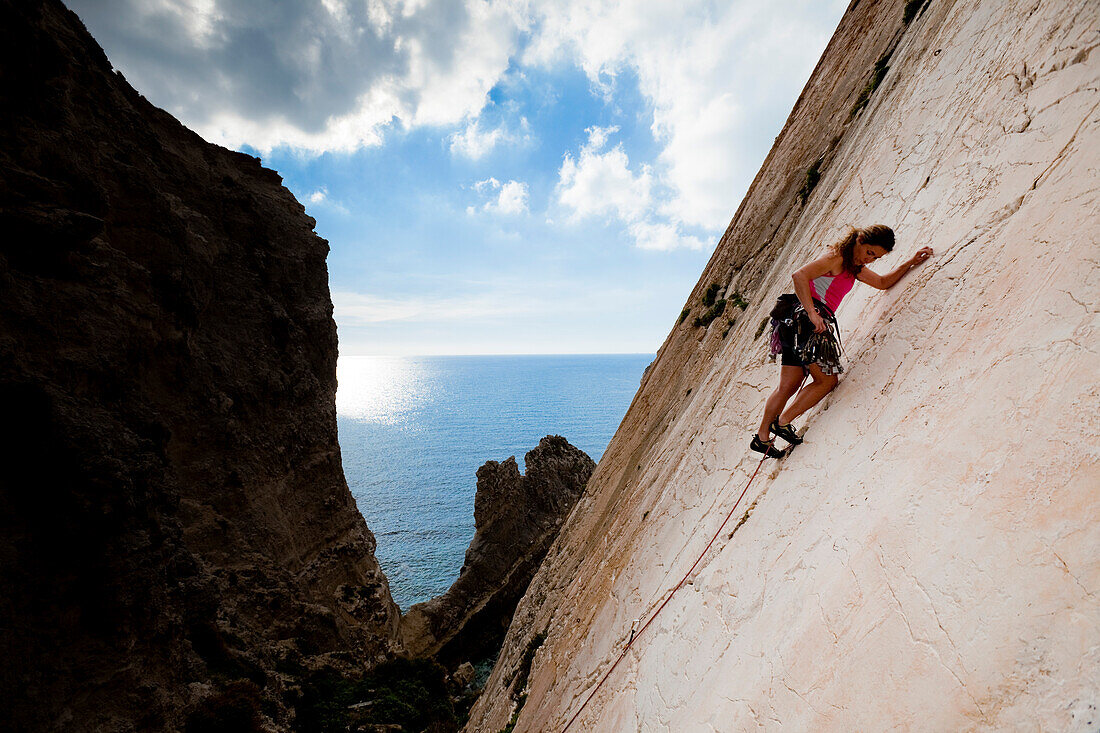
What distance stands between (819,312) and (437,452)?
87245 millimetres

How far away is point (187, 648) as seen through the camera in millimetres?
11109

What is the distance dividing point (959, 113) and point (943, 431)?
374 cm

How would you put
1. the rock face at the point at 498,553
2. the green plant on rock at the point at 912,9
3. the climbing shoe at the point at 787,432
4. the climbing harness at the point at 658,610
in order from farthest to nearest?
the rock face at the point at 498,553, the green plant on rock at the point at 912,9, the climbing harness at the point at 658,610, the climbing shoe at the point at 787,432

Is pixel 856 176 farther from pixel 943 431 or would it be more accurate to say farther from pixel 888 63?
pixel 943 431

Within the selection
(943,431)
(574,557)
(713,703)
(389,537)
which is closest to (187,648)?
(574,557)

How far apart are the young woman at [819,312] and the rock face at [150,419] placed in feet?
43.0

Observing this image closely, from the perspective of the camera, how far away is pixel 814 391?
407 cm

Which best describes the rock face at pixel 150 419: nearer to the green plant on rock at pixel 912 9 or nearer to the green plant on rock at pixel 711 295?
the green plant on rock at pixel 711 295

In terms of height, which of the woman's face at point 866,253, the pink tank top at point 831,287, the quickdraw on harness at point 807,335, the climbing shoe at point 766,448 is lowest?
the climbing shoe at point 766,448

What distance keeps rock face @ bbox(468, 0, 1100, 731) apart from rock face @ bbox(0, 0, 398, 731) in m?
10.2

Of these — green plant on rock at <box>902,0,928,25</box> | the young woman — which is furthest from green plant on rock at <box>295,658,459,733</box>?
green plant on rock at <box>902,0,928,25</box>

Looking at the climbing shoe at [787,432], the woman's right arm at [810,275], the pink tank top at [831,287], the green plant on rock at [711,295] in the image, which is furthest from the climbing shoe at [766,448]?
the green plant on rock at [711,295]

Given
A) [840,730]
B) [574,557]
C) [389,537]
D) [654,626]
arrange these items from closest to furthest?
Result: [840,730], [654,626], [574,557], [389,537]

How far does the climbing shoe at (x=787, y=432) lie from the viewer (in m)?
4.19
